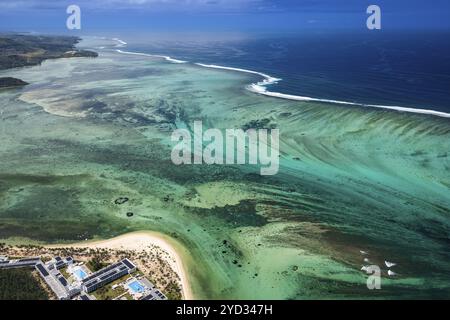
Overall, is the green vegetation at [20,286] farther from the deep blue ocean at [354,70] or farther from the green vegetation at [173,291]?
the deep blue ocean at [354,70]

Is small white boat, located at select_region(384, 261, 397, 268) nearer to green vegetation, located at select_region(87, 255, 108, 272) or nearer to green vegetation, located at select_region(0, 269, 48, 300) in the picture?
green vegetation, located at select_region(87, 255, 108, 272)

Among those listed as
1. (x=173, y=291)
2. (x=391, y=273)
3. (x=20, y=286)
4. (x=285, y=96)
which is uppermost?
(x=285, y=96)

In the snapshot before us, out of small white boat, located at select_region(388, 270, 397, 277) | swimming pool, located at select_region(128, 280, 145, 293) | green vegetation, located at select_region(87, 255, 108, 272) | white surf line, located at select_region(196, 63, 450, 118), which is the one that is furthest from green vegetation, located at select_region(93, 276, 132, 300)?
white surf line, located at select_region(196, 63, 450, 118)

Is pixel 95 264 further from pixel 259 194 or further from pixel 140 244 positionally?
pixel 259 194

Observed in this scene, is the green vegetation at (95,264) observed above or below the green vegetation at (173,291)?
above

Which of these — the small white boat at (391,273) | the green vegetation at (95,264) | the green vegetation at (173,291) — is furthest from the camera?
the green vegetation at (95,264)

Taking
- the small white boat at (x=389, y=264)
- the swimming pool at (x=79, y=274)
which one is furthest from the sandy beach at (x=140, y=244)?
the small white boat at (x=389, y=264)

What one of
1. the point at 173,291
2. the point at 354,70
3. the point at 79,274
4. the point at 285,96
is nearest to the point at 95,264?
the point at 79,274
